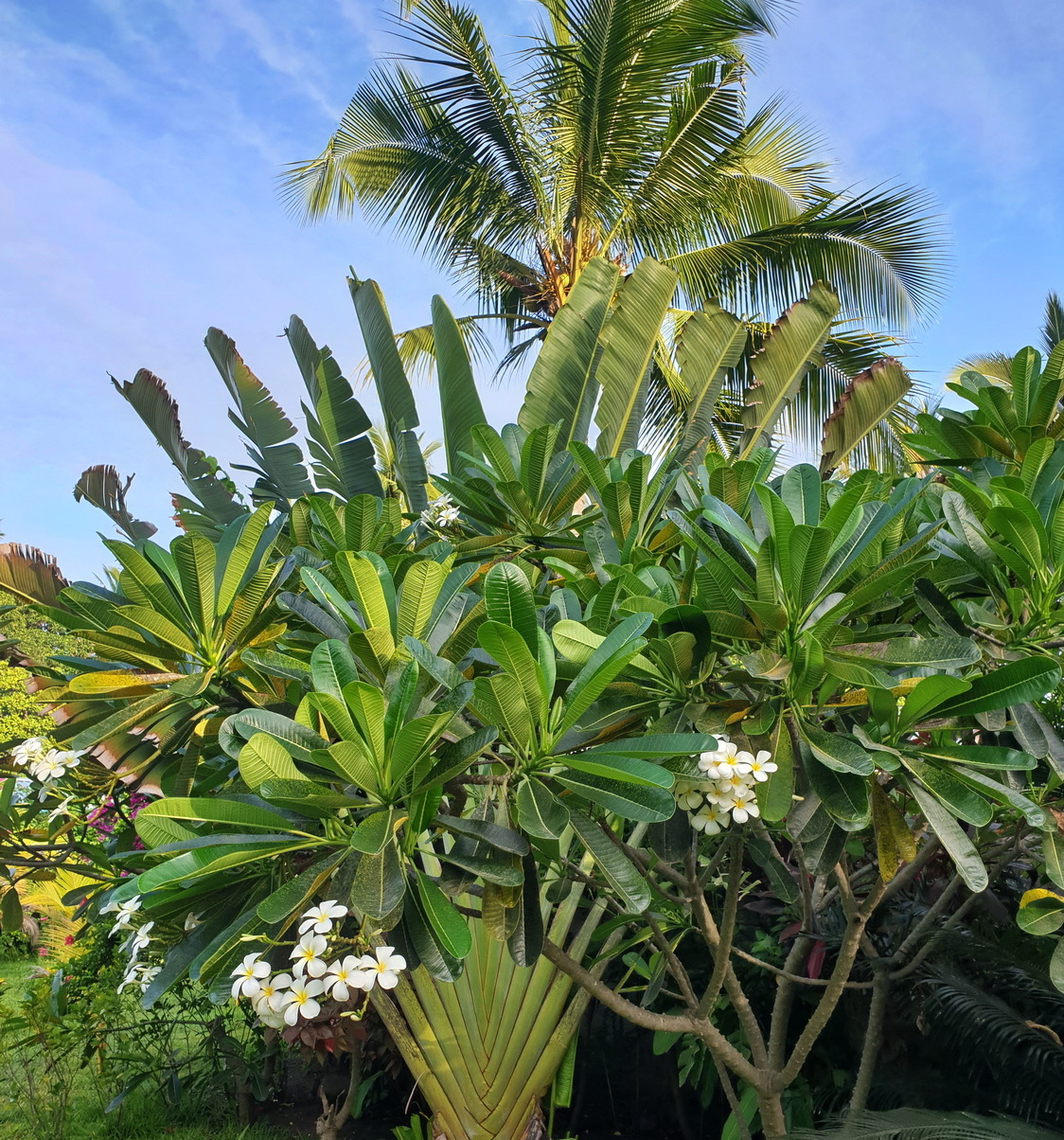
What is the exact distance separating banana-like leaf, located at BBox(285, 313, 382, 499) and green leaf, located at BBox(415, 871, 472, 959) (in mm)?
2348

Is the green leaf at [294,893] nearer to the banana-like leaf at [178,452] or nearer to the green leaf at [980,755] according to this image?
the green leaf at [980,755]

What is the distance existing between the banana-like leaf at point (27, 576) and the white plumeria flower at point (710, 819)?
106 inches

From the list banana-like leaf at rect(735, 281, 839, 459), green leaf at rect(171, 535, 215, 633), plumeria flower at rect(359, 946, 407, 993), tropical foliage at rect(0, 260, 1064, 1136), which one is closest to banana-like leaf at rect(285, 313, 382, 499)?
tropical foliage at rect(0, 260, 1064, 1136)

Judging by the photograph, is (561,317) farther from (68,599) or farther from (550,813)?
(550,813)

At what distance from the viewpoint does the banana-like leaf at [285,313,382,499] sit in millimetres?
3398

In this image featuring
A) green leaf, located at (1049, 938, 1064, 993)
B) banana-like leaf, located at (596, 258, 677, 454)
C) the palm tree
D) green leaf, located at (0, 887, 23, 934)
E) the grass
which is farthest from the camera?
the palm tree

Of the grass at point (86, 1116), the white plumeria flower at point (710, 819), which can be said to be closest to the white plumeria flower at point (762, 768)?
the white plumeria flower at point (710, 819)

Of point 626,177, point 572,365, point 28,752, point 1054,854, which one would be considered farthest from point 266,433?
point 626,177

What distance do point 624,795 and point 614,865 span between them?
0.42ft

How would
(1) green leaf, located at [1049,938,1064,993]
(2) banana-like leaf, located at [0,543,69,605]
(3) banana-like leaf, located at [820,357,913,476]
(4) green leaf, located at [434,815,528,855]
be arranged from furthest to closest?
(3) banana-like leaf, located at [820,357,913,476] → (2) banana-like leaf, located at [0,543,69,605] → (1) green leaf, located at [1049,938,1064,993] → (4) green leaf, located at [434,815,528,855]

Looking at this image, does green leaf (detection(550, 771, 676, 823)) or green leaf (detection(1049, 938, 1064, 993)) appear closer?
green leaf (detection(550, 771, 676, 823))

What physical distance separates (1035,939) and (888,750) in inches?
70.8

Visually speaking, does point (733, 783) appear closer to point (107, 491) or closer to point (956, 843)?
point (956, 843)

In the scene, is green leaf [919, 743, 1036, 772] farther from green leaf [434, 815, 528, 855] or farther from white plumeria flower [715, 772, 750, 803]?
green leaf [434, 815, 528, 855]
